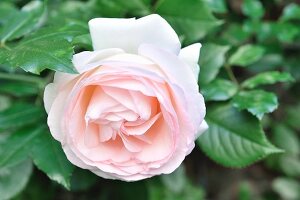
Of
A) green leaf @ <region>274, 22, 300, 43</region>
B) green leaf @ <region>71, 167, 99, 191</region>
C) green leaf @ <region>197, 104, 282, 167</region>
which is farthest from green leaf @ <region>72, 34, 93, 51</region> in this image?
green leaf @ <region>274, 22, 300, 43</region>

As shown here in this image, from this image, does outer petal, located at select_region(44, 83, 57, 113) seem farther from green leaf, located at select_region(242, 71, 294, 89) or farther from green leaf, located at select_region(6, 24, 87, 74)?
green leaf, located at select_region(242, 71, 294, 89)

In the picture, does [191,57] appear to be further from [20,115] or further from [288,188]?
[288,188]

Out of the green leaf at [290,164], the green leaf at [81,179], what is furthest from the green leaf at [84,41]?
the green leaf at [290,164]

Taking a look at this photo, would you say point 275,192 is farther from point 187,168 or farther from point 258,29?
point 258,29

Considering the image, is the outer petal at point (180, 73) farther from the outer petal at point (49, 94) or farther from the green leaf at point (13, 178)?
the green leaf at point (13, 178)

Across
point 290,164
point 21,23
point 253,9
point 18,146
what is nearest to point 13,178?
point 18,146

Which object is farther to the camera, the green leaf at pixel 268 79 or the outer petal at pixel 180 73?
the green leaf at pixel 268 79
